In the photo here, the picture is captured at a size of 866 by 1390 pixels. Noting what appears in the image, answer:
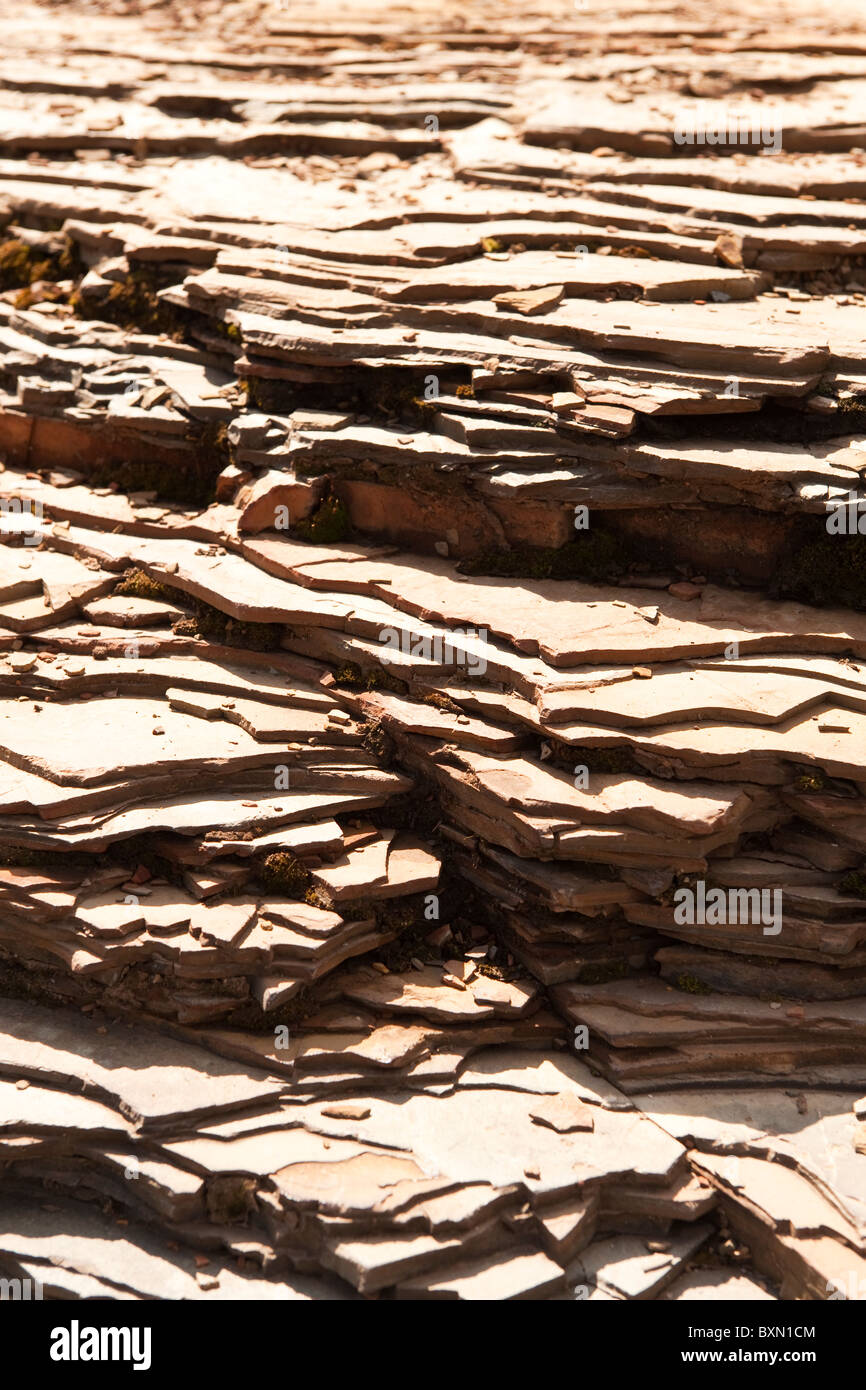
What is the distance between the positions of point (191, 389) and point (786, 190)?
7.76m

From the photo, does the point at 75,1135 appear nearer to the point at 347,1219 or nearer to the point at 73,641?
the point at 347,1219

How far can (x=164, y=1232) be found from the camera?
11.1 metres

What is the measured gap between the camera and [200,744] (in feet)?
40.9

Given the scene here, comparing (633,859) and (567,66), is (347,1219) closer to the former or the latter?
(633,859)

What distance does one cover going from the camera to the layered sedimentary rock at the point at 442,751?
1107cm

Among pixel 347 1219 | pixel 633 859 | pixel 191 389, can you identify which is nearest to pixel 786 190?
pixel 191 389

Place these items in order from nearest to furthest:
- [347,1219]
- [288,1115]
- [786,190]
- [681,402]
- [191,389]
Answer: [347,1219] < [288,1115] < [681,402] < [191,389] < [786,190]

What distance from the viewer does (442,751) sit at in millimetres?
12555

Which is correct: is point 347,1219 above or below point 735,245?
below

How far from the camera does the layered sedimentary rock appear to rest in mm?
11070

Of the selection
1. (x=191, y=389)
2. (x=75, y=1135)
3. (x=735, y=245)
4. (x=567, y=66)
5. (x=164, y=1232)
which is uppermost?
(x=567, y=66)

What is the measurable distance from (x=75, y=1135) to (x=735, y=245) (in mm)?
11768

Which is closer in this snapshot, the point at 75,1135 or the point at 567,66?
the point at 75,1135

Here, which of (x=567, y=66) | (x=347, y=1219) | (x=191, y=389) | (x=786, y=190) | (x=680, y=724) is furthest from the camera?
(x=567, y=66)
